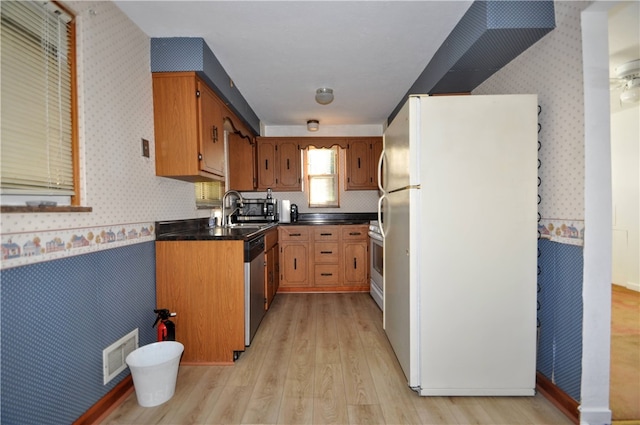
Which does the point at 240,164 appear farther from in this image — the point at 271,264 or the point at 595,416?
the point at 595,416

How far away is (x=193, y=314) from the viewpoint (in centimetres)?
212

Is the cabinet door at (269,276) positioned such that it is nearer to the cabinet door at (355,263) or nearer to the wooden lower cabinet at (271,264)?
the wooden lower cabinet at (271,264)

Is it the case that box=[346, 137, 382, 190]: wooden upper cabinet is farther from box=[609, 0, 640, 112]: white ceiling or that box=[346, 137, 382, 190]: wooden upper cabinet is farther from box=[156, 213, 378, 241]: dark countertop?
box=[609, 0, 640, 112]: white ceiling

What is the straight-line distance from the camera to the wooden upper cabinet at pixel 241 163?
401cm

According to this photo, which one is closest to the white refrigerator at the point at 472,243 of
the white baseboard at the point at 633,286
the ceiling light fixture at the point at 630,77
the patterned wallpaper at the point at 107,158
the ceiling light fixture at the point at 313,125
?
the ceiling light fixture at the point at 630,77

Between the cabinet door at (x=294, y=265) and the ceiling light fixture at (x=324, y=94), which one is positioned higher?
the ceiling light fixture at (x=324, y=94)

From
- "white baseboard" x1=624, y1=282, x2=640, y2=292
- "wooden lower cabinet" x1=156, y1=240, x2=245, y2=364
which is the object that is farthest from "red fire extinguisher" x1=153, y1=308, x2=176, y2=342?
"white baseboard" x1=624, y1=282, x2=640, y2=292

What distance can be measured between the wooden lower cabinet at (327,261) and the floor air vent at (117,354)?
86.0 inches

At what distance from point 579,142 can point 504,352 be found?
123 cm

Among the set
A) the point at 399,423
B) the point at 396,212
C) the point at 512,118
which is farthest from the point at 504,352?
the point at 512,118

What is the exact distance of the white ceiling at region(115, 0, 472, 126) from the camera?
5.96 ft

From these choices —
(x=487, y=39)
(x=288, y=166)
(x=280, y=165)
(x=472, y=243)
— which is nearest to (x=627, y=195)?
(x=487, y=39)

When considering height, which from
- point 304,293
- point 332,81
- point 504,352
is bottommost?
point 304,293

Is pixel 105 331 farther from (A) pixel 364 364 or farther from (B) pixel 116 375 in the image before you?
(A) pixel 364 364
